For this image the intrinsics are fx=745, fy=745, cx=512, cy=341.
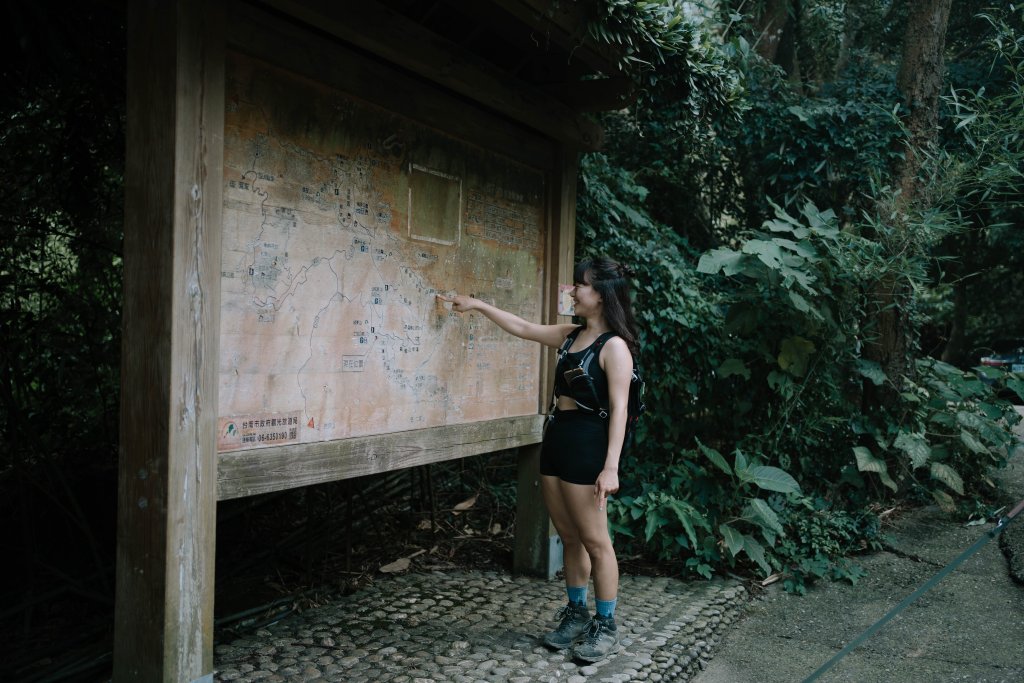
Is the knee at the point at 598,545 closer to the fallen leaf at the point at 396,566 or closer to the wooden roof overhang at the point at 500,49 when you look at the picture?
the fallen leaf at the point at 396,566

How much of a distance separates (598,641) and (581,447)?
0.91m

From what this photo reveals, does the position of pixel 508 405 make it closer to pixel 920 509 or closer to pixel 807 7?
pixel 920 509

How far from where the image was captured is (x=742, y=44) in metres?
6.46

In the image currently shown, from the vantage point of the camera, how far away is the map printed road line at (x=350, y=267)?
8.87 feet

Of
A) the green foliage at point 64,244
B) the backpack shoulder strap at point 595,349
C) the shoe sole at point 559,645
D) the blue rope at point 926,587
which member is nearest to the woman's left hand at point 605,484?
the backpack shoulder strap at point 595,349

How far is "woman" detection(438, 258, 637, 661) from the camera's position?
11.0 ft

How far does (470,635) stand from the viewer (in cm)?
363

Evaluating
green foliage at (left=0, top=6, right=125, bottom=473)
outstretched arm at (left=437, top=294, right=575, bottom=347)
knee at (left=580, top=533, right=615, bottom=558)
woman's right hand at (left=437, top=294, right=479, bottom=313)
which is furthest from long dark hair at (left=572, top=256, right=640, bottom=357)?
green foliage at (left=0, top=6, right=125, bottom=473)

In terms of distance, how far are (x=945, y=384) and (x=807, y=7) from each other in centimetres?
450

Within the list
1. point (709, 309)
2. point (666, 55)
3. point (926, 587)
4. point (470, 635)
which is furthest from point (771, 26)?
point (470, 635)

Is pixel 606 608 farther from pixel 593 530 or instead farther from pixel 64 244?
pixel 64 244

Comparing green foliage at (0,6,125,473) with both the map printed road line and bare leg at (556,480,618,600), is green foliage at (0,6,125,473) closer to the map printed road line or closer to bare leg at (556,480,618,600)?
Answer: the map printed road line

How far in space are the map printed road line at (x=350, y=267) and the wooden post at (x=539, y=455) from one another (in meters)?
0.36

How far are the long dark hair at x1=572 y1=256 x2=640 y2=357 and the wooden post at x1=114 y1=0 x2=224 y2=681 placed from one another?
66.4 inches
